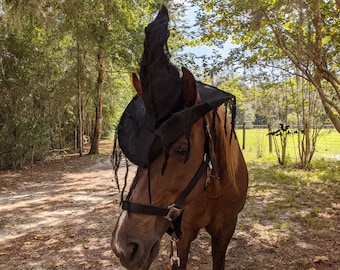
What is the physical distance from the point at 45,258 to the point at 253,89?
847cm

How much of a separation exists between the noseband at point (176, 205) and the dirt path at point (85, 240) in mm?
2191

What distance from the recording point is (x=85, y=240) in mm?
4152

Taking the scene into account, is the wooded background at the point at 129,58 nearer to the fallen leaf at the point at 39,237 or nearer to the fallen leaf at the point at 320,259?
the fallen leaf at the point at 320,259

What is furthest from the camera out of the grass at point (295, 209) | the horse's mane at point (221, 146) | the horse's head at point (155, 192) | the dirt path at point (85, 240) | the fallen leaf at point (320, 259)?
the grass at point (295, 209)

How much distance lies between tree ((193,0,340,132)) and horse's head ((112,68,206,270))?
11.5ft

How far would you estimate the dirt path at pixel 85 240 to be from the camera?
340 cm

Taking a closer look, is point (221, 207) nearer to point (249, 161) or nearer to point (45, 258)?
point (45, 258)

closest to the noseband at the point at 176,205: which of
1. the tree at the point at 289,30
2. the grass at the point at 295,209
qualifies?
the grass at the point at 295,209

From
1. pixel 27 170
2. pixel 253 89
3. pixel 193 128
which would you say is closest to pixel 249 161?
pixel 253 89

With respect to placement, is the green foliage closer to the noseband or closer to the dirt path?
the dirt path

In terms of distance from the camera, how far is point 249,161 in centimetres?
1109

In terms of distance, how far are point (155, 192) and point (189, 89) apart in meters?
0.53

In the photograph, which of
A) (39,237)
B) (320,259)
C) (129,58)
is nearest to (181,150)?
(320,259)

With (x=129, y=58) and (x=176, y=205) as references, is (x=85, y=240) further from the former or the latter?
(x=129, y=58)
